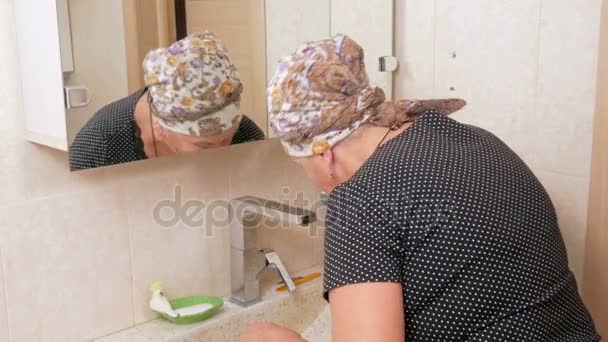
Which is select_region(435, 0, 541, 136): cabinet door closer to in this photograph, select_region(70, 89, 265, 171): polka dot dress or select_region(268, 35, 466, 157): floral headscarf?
select_region(268, 35, 466, 157): floral headscarf

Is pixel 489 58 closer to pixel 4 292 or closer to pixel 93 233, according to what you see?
pixel 93 233

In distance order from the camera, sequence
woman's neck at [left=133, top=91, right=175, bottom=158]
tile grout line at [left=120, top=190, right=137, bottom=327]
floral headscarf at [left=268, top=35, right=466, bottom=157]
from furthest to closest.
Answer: tile grout line at [left=120, top=190, right=137, bottom=327], woman's neck at [left=133, top=91, right=175, bottom=158], floral headscarf at [left=268, top=35, right=466, bottom=157]

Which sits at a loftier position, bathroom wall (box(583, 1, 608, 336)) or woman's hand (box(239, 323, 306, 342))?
bathroom wall (box(583, 1, 608, 336))

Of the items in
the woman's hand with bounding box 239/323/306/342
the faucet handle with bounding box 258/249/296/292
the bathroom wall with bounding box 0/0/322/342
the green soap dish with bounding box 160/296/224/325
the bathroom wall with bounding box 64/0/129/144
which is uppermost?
the bathroom wall with bounding box 64/0/129/144

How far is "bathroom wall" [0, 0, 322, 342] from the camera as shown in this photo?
1.21 m

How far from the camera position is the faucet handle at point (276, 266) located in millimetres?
1549

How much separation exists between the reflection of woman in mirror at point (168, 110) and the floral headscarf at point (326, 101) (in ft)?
0.71

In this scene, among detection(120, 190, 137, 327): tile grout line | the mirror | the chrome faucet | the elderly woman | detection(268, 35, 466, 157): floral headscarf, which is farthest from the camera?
the chrome faucet

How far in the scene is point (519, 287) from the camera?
3.05 feet

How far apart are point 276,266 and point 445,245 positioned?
70cm

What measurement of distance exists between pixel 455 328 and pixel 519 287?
0.34ft

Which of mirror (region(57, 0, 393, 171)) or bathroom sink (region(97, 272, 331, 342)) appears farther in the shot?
bathroom sink (region(97, 272, 331, 342))

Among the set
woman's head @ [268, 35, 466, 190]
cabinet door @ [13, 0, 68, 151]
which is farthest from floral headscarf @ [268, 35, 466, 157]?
cabinet door @ [13, 0, 68, 151]

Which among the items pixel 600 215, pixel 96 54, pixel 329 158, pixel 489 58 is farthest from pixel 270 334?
pixel 489 58
